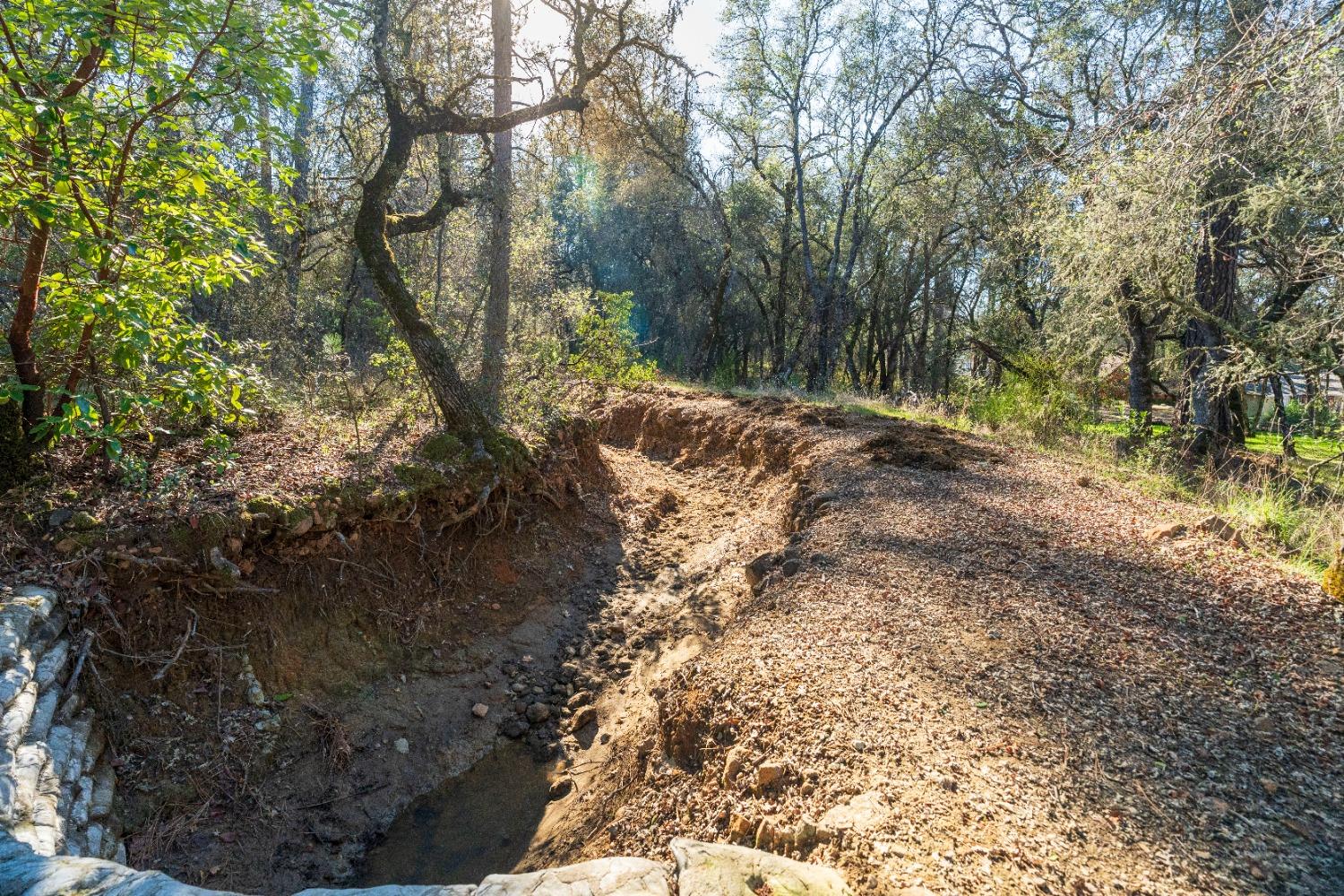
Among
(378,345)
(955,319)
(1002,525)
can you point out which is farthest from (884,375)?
(1002,525)

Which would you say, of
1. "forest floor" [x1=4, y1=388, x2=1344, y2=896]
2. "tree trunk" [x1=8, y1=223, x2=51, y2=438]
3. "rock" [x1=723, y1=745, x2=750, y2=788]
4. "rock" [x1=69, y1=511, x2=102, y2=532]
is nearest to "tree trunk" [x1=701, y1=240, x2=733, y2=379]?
"forest floor" [x1=4, y1=388, x2=1344, y2=896]

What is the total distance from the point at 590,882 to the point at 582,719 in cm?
228

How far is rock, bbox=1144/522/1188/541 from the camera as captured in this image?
155 inches

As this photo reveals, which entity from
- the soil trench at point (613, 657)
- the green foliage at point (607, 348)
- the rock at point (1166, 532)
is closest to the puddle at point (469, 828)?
the soil trench at point (613, 657)

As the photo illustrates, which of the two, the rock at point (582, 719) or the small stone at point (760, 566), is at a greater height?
the small stone at point (760, 566)

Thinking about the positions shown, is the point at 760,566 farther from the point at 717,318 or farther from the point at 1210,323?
the point at 717,318

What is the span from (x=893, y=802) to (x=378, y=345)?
534 inches

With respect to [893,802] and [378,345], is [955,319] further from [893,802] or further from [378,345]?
[893,802]

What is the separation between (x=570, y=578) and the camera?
223 inches

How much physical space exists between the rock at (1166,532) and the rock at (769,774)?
3.33m

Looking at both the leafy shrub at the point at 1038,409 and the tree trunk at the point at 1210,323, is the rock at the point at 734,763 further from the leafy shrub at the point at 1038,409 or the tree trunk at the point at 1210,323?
the tree trunk at the point at 1210,323

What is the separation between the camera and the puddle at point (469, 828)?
2990 mm

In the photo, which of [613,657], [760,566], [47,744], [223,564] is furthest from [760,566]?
[47,744]

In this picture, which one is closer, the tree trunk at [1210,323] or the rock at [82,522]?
the rock at [82,522]
